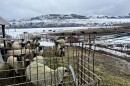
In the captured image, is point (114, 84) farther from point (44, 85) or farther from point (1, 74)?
point (1, 74)

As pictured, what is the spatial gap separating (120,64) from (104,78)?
560 cm

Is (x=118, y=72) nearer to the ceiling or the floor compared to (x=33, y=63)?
nearer to the floor

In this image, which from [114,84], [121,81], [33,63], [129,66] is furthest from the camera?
[129,66]

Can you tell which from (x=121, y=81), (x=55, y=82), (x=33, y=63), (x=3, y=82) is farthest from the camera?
(x=121, y=81)

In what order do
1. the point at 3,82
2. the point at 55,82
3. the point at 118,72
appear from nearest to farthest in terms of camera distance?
the point at 55,82, the point at 3,82, the point at 118,72

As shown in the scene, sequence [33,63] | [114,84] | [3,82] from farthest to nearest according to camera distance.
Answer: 1. [114,84]
2. [3,82]
3. [33,63]

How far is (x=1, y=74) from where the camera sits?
10.3 meters

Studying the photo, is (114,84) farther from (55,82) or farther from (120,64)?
(120,64)

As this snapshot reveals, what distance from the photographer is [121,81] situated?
10719 millimetres

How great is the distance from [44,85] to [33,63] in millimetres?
1179

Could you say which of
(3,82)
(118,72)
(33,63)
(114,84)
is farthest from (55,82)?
(118,72)

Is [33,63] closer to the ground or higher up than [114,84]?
higher up

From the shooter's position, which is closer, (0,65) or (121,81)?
(0,65)

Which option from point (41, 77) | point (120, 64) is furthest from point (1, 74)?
point (120, 64)
